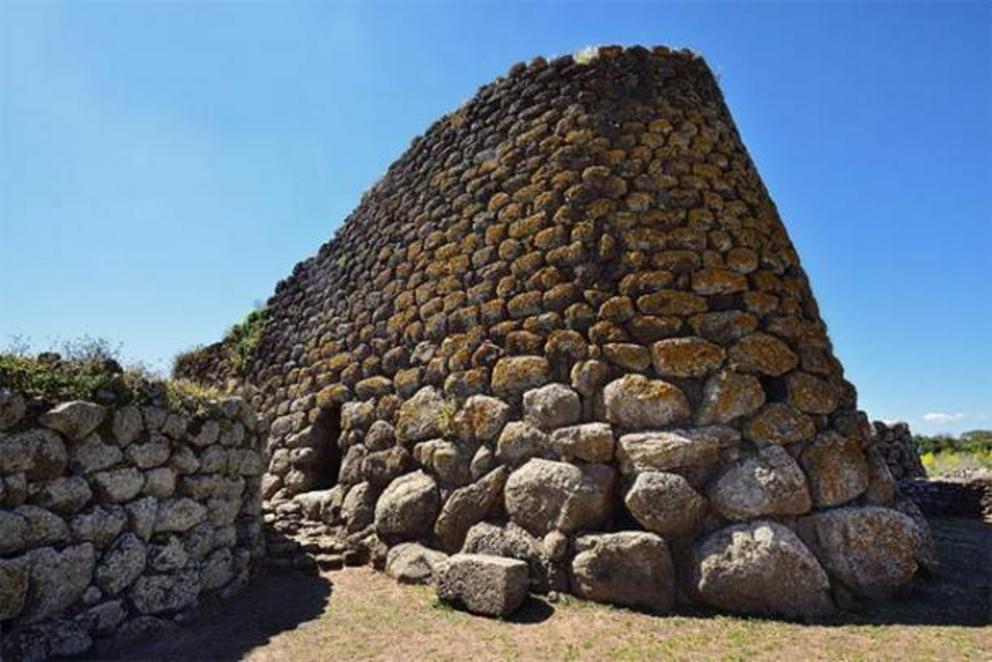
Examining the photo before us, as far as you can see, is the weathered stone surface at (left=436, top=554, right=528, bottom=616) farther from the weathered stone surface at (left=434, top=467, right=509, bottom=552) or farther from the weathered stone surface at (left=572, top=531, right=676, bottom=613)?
the weathered stone surface at (left=434, top=467, right=509, bottom=552)

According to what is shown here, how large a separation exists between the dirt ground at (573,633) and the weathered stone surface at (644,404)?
1.32 m

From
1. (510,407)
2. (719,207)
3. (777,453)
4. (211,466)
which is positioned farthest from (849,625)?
(211,466)

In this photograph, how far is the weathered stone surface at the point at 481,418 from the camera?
17.8 feet

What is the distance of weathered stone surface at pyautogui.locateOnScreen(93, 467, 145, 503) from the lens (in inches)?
161

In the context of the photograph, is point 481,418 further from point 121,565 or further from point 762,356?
point 121,565

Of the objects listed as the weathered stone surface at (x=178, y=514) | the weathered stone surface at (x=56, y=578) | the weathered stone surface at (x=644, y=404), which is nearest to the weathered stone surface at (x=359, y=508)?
the weathered stone surface at (x=178, y=514)

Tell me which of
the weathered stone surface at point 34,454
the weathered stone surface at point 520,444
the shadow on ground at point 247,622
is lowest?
the shadow on ground at point 247,622

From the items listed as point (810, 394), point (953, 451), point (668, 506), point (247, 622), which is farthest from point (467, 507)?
point (953, 451)

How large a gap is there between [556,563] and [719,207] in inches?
129

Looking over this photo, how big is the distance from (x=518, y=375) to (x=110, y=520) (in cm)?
310

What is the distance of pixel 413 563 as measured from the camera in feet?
17.5

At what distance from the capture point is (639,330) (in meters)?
5.14

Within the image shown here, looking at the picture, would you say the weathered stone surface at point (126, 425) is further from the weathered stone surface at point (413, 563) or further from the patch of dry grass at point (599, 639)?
the weathered stone surface at point (413, 563)

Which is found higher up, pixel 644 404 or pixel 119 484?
pixel 644 404
